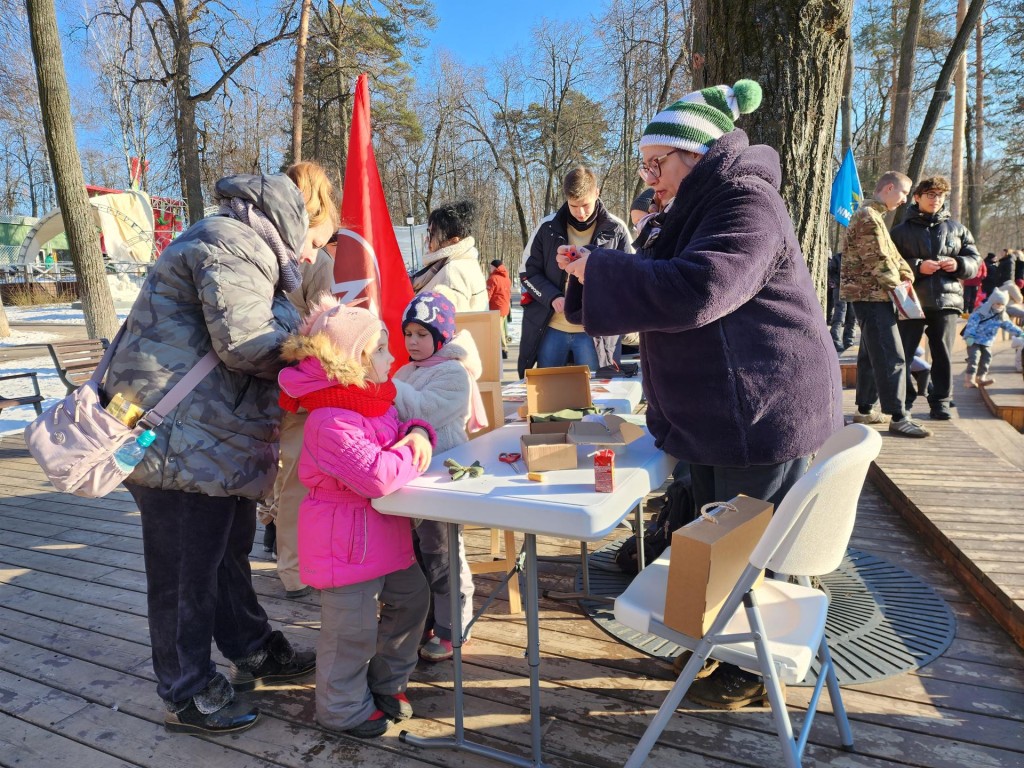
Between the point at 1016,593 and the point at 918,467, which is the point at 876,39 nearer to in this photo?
the point at 918,467

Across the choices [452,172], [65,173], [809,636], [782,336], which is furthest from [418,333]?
[452,172]

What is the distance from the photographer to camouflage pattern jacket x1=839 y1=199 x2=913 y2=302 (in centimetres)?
463

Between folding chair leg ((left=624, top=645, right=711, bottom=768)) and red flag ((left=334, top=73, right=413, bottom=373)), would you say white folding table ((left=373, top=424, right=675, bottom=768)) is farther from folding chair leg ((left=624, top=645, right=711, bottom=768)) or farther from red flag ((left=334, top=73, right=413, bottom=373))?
red flag ((left=334, top=73, right=413, bottom=373))

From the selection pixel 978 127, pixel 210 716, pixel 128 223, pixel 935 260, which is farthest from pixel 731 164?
pixel 978 127

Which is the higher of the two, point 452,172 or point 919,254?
point 452,172

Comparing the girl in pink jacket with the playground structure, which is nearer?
the girl in pink jacket

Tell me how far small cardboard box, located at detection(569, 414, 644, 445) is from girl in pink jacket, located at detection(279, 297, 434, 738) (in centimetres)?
46

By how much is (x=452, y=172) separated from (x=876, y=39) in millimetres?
18398

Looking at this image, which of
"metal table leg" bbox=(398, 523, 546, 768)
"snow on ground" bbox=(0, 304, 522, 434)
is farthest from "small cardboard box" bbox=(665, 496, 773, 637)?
"snow on ground" bbox=(0, 304, 522, 434)

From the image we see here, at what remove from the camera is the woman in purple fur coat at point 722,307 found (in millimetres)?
1621

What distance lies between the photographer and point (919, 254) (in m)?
5.02

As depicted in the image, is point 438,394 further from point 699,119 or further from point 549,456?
point 699,119

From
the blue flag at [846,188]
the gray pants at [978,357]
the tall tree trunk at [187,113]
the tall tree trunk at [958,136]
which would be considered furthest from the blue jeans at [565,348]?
the tall tree trunk at [958,136]

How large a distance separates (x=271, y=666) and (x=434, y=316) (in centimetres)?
137
